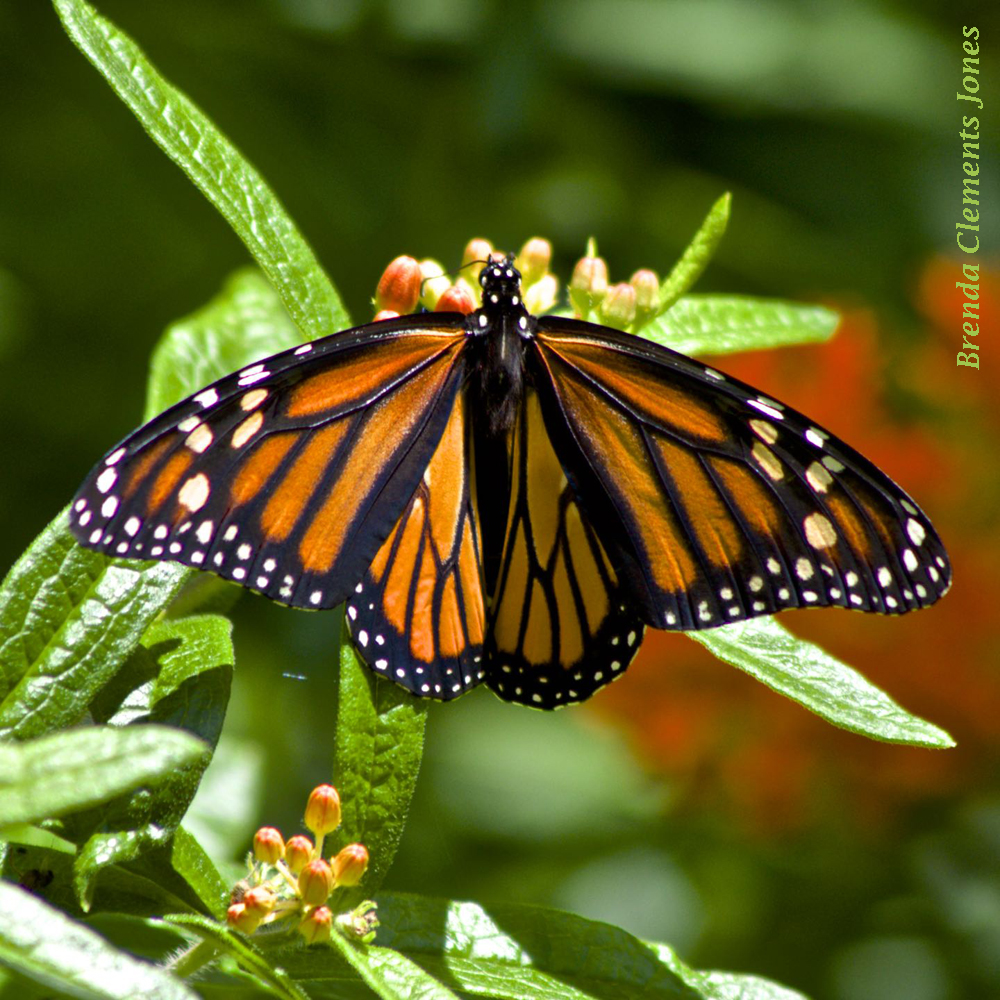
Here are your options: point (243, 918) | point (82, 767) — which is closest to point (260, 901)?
point (243, 918)

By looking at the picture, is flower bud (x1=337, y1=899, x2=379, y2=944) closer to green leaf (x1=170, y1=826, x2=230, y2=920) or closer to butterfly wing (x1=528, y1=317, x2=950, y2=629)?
green leaf (x1=170, y1=826, x2=230, y2=920)

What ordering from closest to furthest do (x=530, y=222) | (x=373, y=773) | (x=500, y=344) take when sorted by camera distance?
(x=373, y=773)
(x=500, y=344)
(x=530, y=222)

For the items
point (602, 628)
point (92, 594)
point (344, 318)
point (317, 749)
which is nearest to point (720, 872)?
point (317, 749)

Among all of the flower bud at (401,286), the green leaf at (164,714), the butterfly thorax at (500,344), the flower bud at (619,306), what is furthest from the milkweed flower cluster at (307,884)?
the flower bud at (619,306)

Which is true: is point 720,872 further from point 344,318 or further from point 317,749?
point 344,318

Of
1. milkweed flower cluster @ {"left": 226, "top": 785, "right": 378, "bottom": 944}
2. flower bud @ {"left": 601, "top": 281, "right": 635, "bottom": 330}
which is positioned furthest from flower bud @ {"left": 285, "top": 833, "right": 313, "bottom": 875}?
flower bud @ {"left": 601, "top": 281, "right": 635, "bottom": 330}

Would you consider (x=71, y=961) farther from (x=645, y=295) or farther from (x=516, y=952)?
(x=645, y=295)
